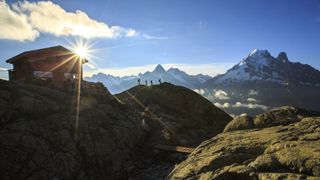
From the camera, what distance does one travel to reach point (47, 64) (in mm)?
57562

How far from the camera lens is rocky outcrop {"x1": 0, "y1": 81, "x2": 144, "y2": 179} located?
28.2m

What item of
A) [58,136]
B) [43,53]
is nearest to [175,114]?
[43,53]

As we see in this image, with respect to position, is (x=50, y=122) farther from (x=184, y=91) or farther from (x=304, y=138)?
(x=184, y=91)

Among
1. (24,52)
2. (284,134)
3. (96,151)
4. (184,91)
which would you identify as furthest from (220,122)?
(284,134)

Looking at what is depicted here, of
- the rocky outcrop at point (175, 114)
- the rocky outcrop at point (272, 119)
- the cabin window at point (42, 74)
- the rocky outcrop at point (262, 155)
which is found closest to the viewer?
the rocky outcrop at point (262, 155)

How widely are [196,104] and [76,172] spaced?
1814 inches

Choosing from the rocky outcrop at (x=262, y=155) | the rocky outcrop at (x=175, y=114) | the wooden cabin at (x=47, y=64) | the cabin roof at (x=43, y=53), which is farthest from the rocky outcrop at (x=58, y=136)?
the rocky outcrop at (x=262, y=155)

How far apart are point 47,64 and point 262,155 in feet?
170

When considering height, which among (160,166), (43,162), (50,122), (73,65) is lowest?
(160,166)

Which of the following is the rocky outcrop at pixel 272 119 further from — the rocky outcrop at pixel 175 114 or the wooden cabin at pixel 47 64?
the wooden cabin at pixel 47 64

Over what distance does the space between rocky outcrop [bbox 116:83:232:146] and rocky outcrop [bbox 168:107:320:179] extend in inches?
1083

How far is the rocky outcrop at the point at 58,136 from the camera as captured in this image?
92.5ft

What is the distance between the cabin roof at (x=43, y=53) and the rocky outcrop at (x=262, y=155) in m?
46.7

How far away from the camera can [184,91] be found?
76.4m
